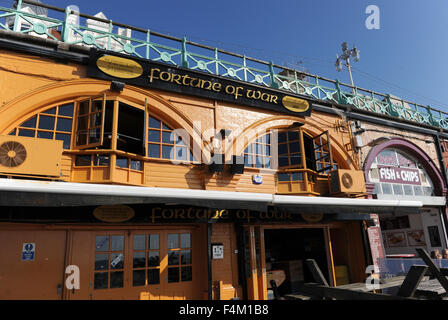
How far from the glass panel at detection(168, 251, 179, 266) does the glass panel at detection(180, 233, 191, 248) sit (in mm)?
277

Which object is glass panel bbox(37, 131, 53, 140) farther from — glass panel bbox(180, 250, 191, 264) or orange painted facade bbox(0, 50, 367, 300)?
glass panel bbox(180, 250, 191, 264)

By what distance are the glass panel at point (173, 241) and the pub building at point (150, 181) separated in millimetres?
28

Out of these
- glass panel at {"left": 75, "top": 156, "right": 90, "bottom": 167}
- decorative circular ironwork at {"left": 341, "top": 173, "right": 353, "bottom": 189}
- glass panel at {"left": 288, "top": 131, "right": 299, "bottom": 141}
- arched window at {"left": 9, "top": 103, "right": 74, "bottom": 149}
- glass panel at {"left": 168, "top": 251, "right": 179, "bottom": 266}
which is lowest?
glass panel at {"left": 168, "top": 251, "right": 179, "bottom": 266}

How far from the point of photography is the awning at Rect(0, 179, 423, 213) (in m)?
5.64

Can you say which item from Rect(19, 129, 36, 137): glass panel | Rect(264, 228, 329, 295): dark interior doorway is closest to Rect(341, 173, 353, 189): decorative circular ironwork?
Rect(264, 228, 329, 295): dark interior doorway

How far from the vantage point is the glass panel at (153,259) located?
799 cm

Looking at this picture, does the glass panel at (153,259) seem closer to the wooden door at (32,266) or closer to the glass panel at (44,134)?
the wooden door at (32,266)

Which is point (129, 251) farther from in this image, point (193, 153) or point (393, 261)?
point (393, 261)

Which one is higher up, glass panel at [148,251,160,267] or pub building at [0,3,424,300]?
pub building at [0,3,424,300]

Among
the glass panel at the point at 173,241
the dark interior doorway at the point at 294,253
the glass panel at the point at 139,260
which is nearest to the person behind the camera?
the glass panel at the point at 139,260

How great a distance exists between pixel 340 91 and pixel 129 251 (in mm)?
10306

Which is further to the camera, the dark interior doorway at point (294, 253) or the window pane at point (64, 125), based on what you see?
the dark interior doorway at point (294, 253)

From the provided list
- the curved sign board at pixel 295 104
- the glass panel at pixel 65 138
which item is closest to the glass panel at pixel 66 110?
the glass panel at pixel 65 138
